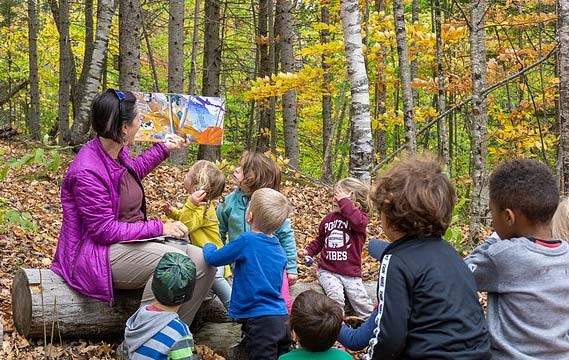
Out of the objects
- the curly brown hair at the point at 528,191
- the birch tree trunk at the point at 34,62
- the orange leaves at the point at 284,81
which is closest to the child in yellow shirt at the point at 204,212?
the curly brown hair at the point at 528,191

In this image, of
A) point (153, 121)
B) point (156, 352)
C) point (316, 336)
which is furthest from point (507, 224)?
point (153, 121)

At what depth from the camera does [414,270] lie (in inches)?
101

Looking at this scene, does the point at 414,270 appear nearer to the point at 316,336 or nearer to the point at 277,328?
the point at 316,336

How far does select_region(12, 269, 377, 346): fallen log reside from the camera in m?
4.12

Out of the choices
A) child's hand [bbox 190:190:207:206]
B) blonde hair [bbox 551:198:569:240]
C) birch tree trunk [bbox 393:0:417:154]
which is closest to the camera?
blonde hair [bbox 551:198:569:240]

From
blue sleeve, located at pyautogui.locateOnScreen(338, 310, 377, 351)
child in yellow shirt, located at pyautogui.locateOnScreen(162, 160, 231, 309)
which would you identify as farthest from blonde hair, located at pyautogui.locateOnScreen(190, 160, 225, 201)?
blue sleeve, located at pyautogui.locateOnScreen(338, 310, 377, 351)

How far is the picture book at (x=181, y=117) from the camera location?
7113 mm

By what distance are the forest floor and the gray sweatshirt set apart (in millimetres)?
2361

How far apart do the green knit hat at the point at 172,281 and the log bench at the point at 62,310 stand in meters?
0.85

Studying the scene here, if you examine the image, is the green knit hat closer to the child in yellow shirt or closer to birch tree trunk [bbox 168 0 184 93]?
the child in yellow shirt

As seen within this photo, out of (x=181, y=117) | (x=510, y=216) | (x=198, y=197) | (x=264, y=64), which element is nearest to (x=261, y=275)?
(x=198, y=197)

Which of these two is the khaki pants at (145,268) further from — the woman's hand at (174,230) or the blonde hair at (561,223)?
the blonde hair at (561,223)

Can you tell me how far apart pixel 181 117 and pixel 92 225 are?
353 cm

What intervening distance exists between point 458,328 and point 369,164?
12.0ft
